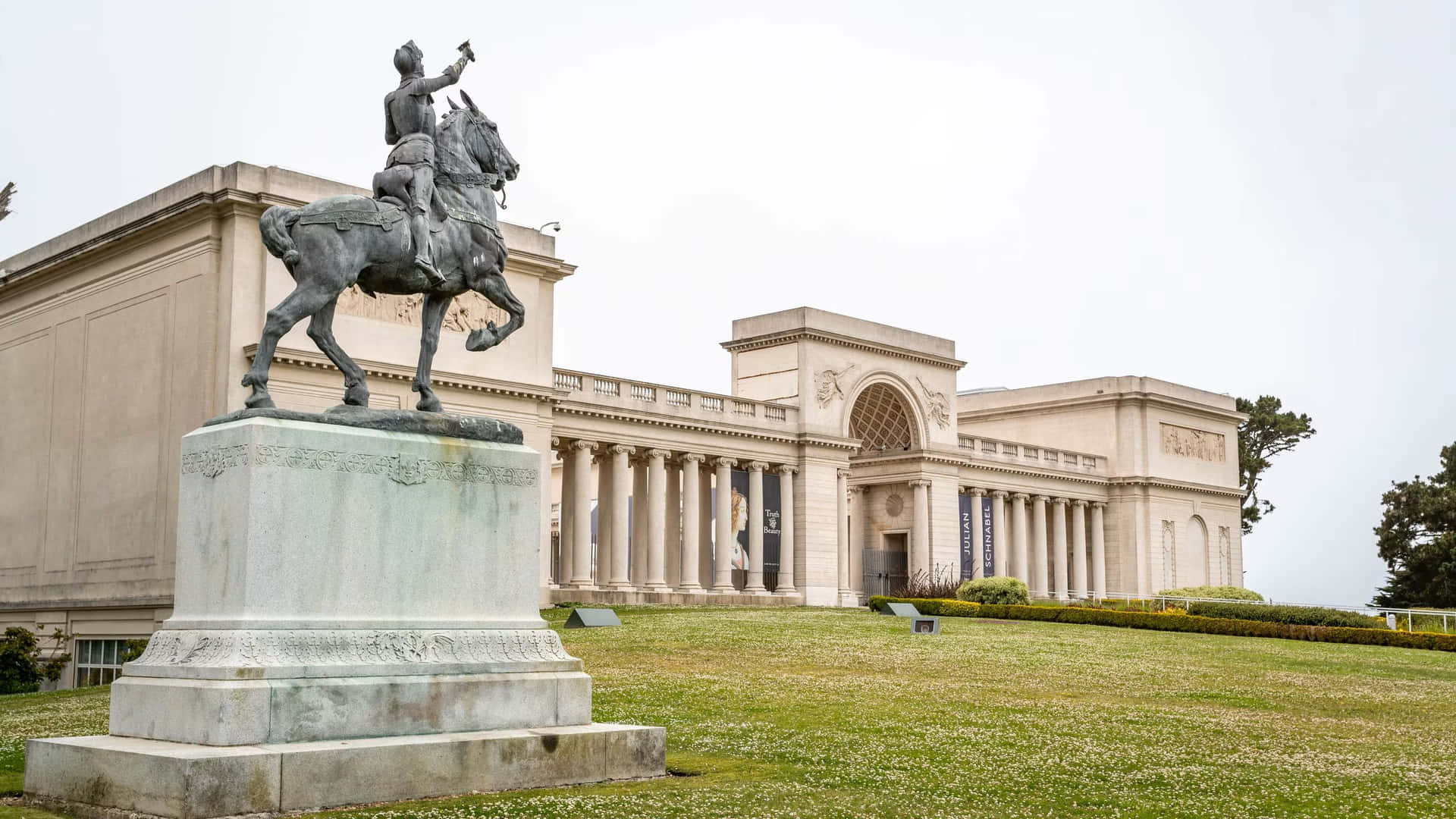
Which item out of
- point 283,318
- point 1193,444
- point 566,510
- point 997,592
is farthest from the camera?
point 1193,444

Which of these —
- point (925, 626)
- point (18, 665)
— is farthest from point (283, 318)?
point (925, 626)

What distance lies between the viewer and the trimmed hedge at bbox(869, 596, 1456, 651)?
122ft

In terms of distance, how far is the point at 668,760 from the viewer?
13.1 meters

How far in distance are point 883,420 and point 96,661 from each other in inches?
1420

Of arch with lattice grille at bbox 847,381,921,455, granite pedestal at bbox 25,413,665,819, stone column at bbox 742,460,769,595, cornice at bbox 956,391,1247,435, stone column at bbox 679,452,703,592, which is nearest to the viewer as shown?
granite pedestal at bbox 25,413,665,819

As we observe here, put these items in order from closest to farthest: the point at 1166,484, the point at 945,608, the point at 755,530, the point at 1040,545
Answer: the point at 945,608 < the point at 755,530 < the point at 1040,545 < the point at 1166,484

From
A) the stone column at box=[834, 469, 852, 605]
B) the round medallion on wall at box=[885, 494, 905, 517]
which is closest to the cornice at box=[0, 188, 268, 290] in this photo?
the stone column at box=[834, 469, 852, 605]

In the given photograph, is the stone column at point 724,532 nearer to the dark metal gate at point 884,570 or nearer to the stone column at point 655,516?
the stone column at point 655,516

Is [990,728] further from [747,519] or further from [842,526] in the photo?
[842,526]

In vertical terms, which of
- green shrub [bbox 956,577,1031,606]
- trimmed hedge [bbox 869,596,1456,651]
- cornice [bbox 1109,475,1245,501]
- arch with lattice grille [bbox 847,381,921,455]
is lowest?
trimmed hedge [bbox 869,596,1456,651]

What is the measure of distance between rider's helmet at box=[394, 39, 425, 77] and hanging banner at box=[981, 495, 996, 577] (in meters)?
54.7

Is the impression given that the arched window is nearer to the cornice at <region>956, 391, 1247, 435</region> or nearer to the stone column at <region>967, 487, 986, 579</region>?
the cornice at <region>956, 391, 1247, 435</region>

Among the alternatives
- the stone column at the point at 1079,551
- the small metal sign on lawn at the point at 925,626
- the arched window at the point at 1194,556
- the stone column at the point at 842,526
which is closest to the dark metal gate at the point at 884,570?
the stone column at the point at 842,526

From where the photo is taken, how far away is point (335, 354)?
11984 mm
